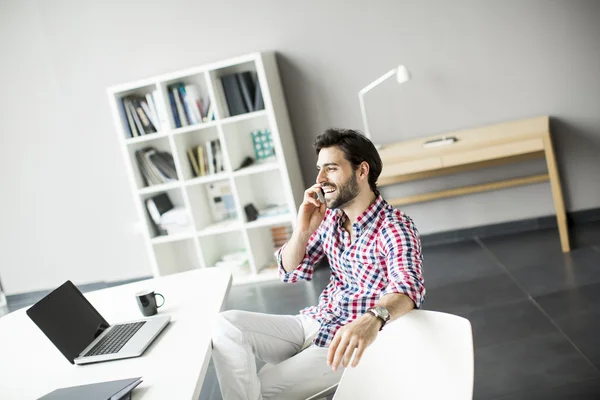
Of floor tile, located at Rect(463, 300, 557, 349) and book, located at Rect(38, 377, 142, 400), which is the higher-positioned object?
book, located at Rect(38, 377, 142, 400)

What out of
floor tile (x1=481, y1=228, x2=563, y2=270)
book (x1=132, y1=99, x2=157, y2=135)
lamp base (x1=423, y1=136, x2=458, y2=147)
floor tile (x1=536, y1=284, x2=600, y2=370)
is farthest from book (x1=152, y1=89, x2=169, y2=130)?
floor tile (x1=536, y1=284, x2=600, y2=370)

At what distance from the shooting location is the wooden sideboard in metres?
3.90

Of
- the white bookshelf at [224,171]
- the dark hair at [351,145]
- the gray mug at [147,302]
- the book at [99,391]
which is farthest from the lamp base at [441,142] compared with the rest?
the book at [99,391]

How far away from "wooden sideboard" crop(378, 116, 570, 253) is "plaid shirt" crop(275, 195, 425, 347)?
188 centimetres

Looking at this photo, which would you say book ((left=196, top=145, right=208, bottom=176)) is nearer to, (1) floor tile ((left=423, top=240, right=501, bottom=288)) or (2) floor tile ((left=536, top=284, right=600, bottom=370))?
(1) floor tile ((left=423, top=240, right=501, bottom=288))

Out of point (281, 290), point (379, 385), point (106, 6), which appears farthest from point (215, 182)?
point (379, 385)

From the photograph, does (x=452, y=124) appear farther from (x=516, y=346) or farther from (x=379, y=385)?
(x=379, y=385)

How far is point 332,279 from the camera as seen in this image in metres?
2.25

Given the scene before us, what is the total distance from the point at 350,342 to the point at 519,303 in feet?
7.20

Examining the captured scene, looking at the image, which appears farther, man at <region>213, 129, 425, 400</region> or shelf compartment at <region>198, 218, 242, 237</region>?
shelf compartment at <region>198, 218, 242, 237</region>

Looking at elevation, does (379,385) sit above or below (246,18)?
below

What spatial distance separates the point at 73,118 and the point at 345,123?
2166mm

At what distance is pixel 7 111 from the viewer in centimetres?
514

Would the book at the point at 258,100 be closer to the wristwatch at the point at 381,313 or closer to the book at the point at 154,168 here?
the book at the point at 154,168
